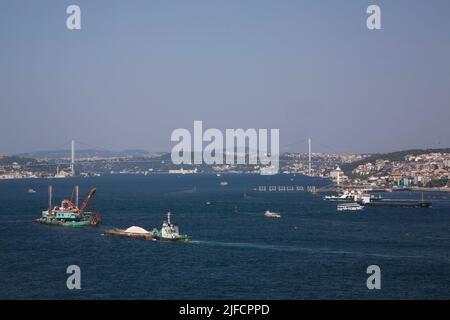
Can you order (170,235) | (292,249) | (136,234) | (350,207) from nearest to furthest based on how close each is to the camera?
(292,249) → (170,235) → (136,234) → (350,207)

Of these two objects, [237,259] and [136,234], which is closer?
[237,259]

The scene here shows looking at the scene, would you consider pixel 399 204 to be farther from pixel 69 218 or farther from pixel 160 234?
pixel 160 234

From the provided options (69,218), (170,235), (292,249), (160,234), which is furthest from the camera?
(69,218)

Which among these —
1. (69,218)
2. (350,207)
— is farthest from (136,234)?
(350,207)

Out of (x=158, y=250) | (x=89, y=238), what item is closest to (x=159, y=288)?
(x=158, y=250)

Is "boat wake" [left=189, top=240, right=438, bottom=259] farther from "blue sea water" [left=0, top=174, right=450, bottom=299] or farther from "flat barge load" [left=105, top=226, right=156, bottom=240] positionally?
"flat barge load" [left=105, top=226, right=156, bottom=240]

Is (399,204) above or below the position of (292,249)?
above

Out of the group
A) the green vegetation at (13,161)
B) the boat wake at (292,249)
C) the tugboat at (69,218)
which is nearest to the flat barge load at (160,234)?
the boat wake at (292,249)

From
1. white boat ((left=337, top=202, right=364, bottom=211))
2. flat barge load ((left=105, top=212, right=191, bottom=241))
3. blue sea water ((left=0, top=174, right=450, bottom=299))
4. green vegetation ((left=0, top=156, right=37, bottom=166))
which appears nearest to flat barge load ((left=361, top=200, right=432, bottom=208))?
white boat ((left=337, top=202, right=364, bottom=211))
